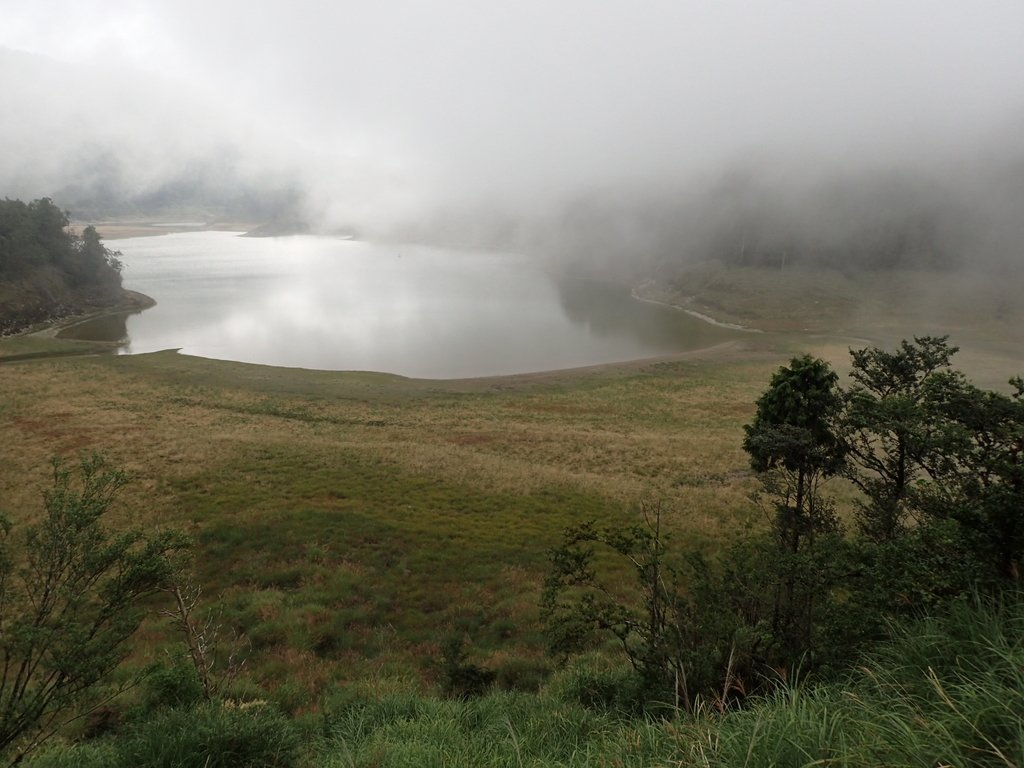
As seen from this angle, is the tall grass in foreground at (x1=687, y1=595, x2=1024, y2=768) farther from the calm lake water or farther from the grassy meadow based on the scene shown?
the calm lake water

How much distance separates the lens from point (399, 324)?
3413 inches

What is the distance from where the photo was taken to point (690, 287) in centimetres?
12950

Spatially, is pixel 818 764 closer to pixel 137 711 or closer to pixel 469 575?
pixel 137 711

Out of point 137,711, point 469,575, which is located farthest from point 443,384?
point 137,711

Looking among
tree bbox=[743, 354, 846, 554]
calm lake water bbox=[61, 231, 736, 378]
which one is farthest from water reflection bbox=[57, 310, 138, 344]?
tree bbox=[743, 354, 846, 554]

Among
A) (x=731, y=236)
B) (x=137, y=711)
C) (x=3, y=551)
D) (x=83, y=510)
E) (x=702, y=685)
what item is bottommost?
(x=137, y=711)

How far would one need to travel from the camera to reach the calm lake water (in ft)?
220

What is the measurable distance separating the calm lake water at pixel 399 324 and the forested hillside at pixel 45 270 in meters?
7.49

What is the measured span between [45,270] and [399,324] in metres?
61.1

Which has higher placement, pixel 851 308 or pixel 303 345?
pixel 851 308

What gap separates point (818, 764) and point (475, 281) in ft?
481

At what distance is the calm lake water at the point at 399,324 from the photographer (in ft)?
220

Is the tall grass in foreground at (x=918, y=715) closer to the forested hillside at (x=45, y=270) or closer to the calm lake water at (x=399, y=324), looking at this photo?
the calm lake water at (x=399, y=324)

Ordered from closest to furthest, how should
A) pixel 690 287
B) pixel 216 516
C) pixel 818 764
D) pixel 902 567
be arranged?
pixel 818 764 → pixel 902 567 → pixel 216 516 → pixel 690 287
